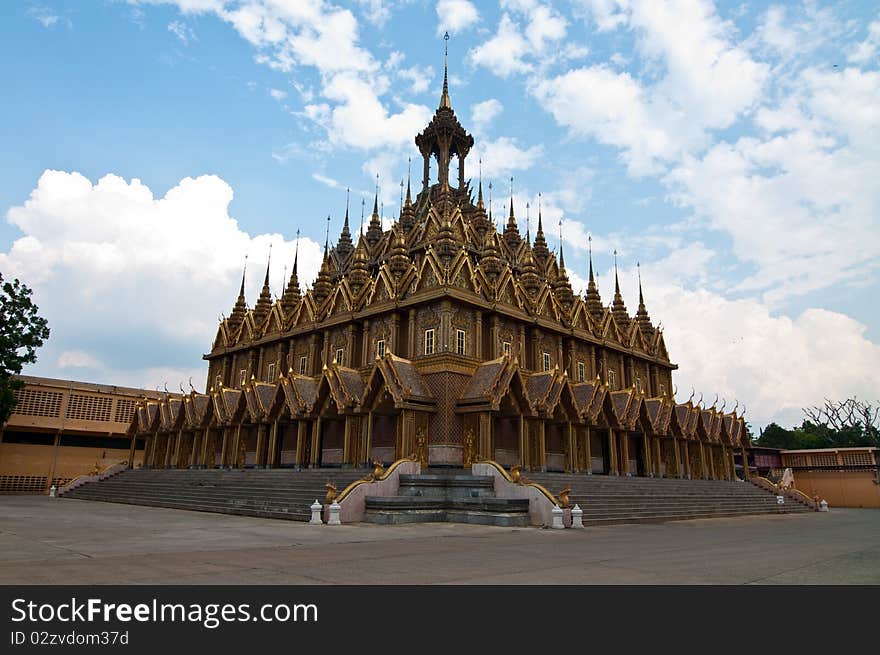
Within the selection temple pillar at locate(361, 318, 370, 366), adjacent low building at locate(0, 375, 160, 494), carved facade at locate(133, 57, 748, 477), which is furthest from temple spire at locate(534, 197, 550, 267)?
adjacent low building at locate(0, 375, 160, 494)

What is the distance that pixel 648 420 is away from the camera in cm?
2912

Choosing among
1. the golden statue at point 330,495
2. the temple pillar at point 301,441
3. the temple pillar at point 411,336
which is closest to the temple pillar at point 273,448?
the temple pillar at point 301,441

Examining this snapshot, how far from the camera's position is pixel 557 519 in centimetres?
1631

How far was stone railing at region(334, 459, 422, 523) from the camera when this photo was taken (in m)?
17.2

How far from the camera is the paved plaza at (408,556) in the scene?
665cm

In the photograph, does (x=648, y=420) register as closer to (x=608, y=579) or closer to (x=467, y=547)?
(x=467, y=547)

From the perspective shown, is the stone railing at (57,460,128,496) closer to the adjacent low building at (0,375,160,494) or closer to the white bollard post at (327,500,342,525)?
the adjacent low building at (0,375,160,494)

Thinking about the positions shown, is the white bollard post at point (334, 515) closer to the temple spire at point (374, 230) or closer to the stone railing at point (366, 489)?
the stone railing at point (366, 489)

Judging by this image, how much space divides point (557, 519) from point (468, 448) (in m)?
7.00

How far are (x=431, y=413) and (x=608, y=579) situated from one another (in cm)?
1704

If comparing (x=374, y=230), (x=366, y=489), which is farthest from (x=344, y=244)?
(x=366, y=489)

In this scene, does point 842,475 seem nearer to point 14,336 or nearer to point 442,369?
point 442,369
